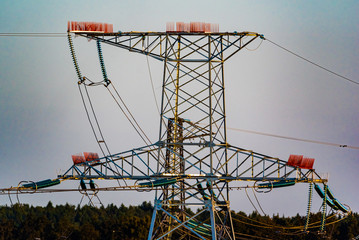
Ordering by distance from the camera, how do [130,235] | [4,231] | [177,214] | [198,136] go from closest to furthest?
[198,136] → [177,214] → [130,235] → [4,231]

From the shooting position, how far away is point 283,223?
169m

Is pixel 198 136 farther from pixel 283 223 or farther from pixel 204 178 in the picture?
pixel 283 223

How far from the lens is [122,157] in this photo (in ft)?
166

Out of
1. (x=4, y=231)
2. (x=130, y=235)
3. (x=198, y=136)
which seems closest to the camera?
(x=198, y=136)

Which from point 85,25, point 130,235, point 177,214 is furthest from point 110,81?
point 130,235

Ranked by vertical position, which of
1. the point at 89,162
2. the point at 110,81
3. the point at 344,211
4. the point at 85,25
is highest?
the point at 85,25

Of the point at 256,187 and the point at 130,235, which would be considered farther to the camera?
the point at 130,235

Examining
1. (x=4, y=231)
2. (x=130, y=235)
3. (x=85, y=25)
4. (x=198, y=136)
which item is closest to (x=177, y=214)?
(x=198, y=136)

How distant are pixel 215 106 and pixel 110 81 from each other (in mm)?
6791

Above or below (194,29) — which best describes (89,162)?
below

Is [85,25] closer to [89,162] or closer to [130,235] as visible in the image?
[89,162]

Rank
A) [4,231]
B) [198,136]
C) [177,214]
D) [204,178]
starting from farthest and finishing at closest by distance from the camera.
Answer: [4,231] → [177,214] → [198,136] → [204,178]

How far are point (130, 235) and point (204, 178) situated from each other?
11891cm

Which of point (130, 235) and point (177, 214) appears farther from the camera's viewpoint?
point (130, 235)
